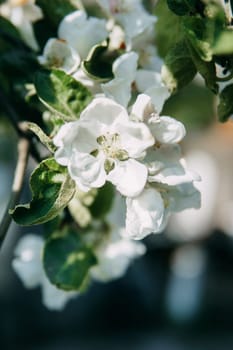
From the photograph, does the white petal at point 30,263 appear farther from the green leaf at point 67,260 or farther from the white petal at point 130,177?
the white petal at point 130,177

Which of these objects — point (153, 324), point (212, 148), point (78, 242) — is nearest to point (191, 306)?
point (153, 324)

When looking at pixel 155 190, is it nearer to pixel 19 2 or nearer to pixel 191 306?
pixel 19 2

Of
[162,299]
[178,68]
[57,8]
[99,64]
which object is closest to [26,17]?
[57,8]

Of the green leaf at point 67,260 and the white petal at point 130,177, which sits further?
the green leaf at point 67,260

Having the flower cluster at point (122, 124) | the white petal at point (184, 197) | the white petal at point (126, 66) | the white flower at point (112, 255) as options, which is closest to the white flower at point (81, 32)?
the flower cluster at point (122, 124)

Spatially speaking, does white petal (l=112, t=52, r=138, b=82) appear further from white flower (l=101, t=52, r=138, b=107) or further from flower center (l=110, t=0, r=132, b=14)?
flower center (l=110, t=0, r=132, b=14)

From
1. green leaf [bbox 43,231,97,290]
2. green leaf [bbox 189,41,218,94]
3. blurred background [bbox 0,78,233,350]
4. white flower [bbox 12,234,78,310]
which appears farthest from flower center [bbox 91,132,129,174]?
blurred background [bbox 0,78,233,350]
